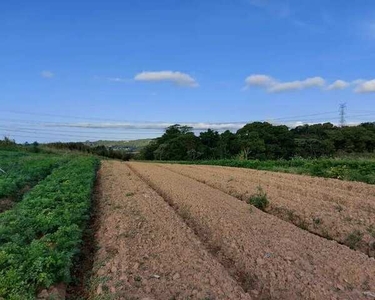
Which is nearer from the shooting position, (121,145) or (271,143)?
(271,143)

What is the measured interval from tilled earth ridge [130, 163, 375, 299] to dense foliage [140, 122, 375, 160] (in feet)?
175

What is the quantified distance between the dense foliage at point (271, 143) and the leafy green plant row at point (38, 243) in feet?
176

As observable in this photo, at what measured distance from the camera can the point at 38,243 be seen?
612 centimetres

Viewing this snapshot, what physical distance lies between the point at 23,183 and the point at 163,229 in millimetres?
9726

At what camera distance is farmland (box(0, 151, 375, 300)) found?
5.15m

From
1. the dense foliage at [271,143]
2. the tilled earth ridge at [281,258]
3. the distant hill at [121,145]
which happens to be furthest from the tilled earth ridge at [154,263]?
the distant hill at [121,145]

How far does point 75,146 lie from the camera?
66.4 meters

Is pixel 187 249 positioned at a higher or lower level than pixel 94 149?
lower

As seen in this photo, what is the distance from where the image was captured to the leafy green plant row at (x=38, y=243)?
16.0ft

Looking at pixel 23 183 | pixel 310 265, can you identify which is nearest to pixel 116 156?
pixel 23 183

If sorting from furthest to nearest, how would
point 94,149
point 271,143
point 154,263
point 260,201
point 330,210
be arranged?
1. point 271,143
2. point 94,149
3. point 260,201
4. point 330,210
5. point 154,263

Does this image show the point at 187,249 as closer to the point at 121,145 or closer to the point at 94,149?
the point at 94,149

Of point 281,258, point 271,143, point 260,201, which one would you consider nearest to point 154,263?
point 281,258

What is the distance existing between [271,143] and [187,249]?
220 ft
